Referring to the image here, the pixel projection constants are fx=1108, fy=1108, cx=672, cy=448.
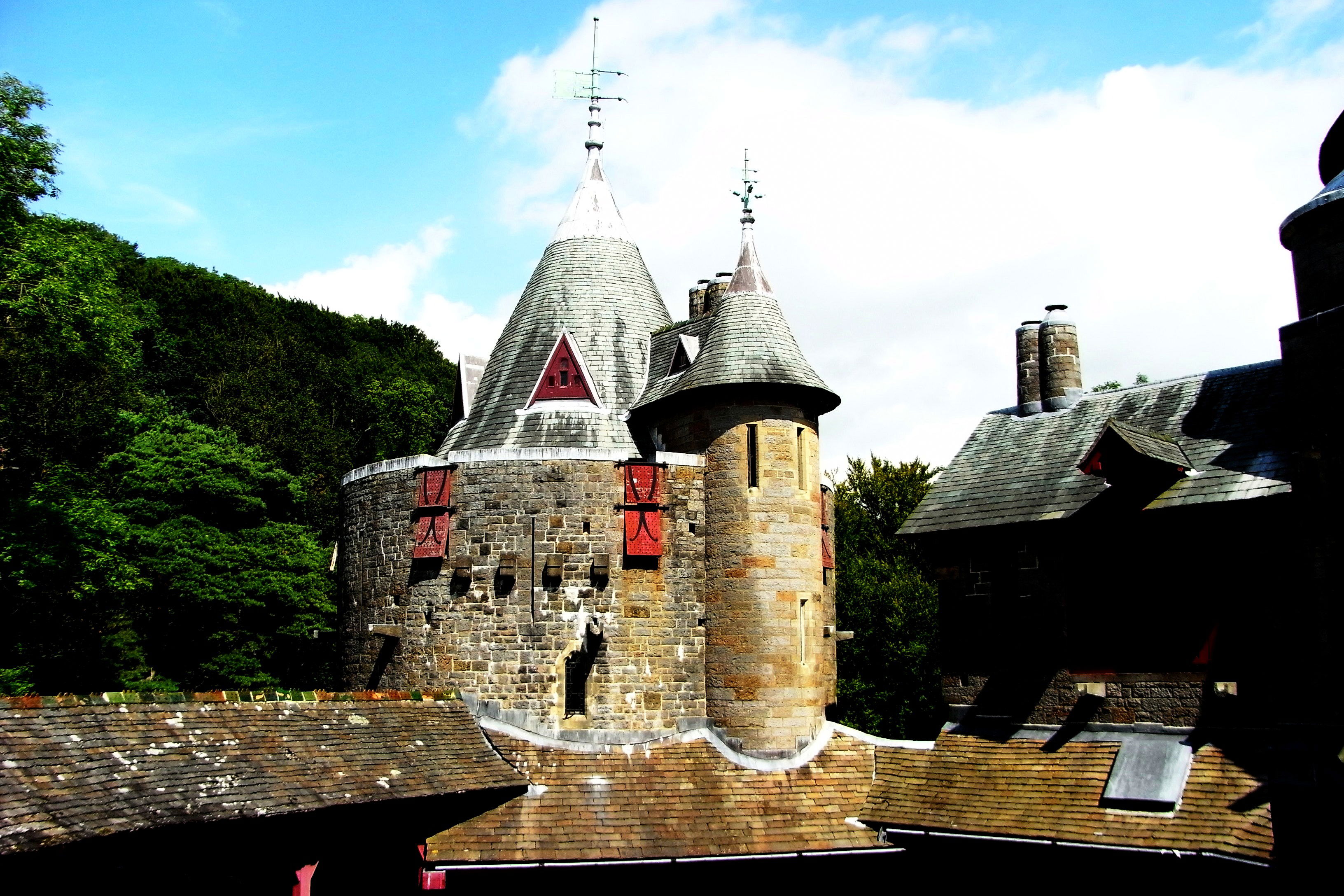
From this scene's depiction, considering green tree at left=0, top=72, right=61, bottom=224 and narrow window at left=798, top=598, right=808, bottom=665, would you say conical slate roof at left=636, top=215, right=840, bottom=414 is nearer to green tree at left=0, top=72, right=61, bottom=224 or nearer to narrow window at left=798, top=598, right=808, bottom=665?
narrow window at left=798, top=598, right=808, bottom=665

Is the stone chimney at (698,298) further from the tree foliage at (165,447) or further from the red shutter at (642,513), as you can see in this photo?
the tree foliage at (165,447)

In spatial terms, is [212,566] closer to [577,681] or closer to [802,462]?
[577,681]

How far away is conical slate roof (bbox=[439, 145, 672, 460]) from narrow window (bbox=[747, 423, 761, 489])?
6.79 feet

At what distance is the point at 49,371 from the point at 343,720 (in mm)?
16224

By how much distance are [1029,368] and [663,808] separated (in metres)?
10.6

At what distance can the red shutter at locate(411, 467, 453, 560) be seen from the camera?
65.4 ft

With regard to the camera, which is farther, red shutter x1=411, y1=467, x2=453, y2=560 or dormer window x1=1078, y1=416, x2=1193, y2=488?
red shutter x1=411, y1=467, x2=453, y2=560

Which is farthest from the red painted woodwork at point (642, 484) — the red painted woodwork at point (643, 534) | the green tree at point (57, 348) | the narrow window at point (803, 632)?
the green tree at point (57, 348)

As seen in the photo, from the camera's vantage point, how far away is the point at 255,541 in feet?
116

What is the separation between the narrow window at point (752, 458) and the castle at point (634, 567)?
0.03 meters

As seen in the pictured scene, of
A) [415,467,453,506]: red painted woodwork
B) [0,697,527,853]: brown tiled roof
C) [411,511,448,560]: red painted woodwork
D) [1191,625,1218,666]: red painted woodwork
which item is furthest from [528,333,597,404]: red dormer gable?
[1191,625,1218,666]: red painted woodwork

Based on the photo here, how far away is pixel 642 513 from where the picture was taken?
19.7 meters

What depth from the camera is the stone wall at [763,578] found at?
19078mm

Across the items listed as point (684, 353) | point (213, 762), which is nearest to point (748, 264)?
point (684, 353)
